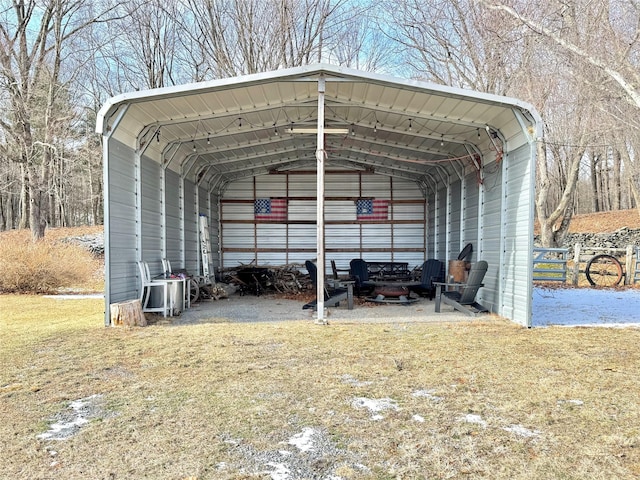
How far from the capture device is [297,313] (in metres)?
8.51

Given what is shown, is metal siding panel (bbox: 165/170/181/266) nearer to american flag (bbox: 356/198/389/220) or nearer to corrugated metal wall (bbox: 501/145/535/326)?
american flag (bbox: 356/198/389/220)

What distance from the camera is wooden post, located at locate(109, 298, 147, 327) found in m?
6.83

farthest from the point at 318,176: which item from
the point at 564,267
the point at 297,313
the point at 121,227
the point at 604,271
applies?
the point at 604,271

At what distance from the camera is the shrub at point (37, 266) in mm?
11492

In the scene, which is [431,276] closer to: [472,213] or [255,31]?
[472,213]

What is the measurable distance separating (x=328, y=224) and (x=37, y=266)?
781 cm

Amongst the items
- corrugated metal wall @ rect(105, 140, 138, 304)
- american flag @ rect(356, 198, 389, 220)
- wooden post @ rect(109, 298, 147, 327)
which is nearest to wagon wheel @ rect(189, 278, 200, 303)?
corrugated metal wall @ rect(105, 140, 138, 304)

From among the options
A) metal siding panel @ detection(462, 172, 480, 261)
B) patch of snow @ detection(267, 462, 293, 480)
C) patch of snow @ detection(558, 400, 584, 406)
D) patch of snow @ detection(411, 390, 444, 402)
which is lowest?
patch of snow @ detection(411, 390, 444, 402)

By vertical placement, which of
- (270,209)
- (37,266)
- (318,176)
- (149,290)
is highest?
(318,176)

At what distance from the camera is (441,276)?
11359mm

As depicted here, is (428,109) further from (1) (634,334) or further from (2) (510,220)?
(1) (634,334)

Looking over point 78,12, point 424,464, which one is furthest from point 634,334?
point 78,12

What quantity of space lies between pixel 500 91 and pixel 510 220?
836 cm

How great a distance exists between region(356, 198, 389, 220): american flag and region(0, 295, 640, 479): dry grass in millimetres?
8077
